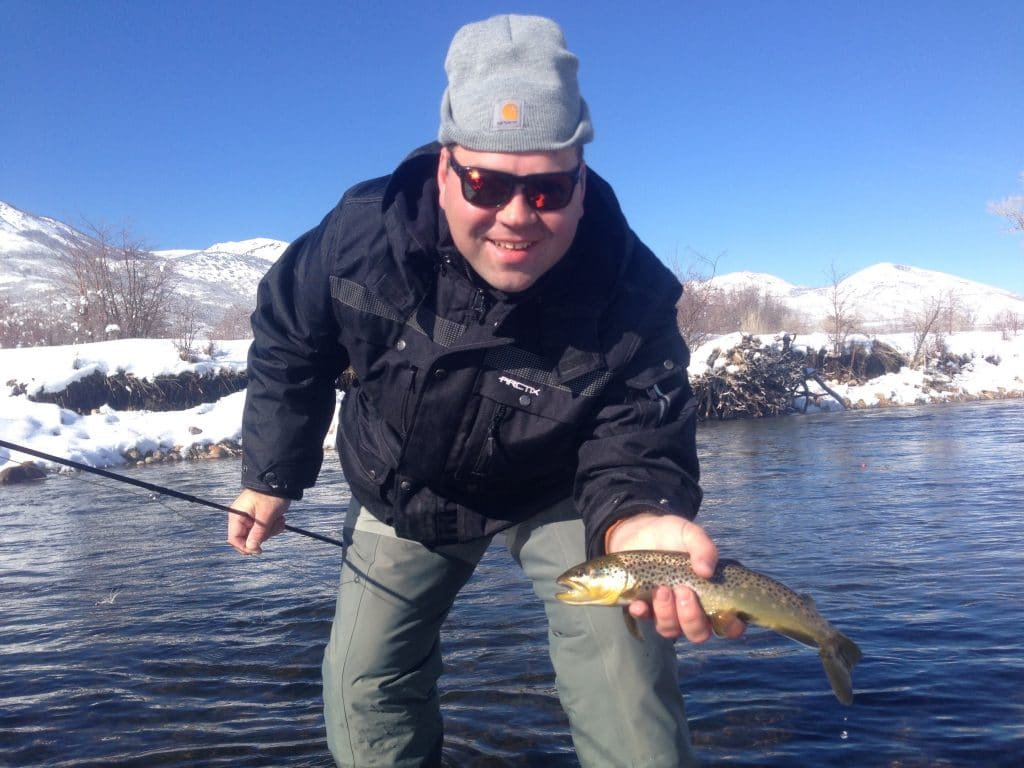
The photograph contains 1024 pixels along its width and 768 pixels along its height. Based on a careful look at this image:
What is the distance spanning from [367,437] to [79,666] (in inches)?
112

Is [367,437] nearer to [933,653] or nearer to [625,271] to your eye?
[625,271]

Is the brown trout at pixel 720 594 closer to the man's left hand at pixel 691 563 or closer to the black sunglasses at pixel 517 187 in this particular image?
the man's left hand at pixel 691 563

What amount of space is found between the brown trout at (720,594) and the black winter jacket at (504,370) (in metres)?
0.18

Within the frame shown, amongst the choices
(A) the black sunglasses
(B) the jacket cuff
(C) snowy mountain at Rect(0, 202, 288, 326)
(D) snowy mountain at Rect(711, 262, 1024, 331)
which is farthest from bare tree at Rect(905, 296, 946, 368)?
(C) snowy mountain at Rect(0, 202, 288, 326)

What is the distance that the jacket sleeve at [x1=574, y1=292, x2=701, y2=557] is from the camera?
2779 mm

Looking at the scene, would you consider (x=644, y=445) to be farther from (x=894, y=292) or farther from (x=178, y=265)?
(x=178, y=265)

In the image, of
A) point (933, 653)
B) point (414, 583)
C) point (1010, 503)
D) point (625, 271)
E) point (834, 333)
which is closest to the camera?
point (625, 271)

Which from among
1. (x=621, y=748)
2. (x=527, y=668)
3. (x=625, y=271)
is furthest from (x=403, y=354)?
(x=527, y=668)

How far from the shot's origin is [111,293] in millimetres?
29172

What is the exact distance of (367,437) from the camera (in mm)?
3332

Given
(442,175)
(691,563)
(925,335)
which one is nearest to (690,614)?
(691,563)

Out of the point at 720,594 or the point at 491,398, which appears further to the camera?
the point at 491,398

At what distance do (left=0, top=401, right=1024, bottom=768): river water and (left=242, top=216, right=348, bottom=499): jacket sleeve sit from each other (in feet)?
4.30

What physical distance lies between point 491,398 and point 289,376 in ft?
3.08
